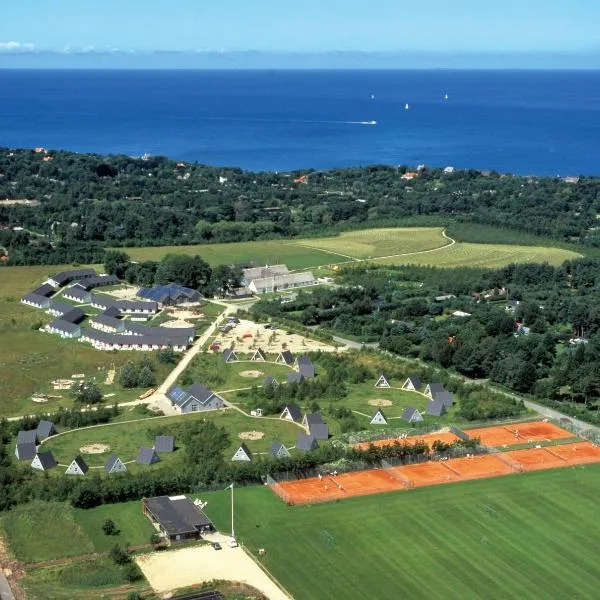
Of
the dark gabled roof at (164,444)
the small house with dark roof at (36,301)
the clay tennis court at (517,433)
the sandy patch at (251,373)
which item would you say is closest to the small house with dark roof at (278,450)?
the dark gabled roof at (164,444)

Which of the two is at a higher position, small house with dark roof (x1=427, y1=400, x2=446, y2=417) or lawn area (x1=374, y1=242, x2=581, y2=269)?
small house with dark roof (x1=427, y1=400, x2=446, y2=417)

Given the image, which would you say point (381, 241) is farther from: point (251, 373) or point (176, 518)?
point (176, 518)

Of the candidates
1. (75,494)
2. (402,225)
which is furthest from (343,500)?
(402,225)

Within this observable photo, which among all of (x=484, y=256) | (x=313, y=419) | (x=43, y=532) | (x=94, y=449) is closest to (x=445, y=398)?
(x=313, y=419)

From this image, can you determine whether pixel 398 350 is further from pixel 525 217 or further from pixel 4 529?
pixel 525 217

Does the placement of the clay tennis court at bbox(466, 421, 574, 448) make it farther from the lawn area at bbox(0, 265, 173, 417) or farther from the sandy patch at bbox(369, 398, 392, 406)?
the lawn area at bbox(0, 265, 173, 417)

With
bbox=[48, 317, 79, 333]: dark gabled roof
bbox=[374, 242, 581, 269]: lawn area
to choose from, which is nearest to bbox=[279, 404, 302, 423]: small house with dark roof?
bbox=[48, 317, 79, 333]: dark gabled roof

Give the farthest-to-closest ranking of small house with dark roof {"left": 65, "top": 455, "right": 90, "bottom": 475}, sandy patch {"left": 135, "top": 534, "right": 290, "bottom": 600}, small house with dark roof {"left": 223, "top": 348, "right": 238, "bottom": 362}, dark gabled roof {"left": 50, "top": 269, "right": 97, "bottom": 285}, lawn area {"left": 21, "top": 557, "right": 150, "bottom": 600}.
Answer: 1. dark gabled roof {"left": 50, "top": 269, "right": 97, "bottom": 285}
2. small house with dark roof {"left": 223, "top": 348, "right": 238, "bottom": 362}
3. small house with dark roof {"left": 65, "top": 455, "right": 90, "bottom": 475}
4. sandy patch {"left": 135, "top": 534, "right": 290, "bottom": 600}
5. lawn area {"left": 21, "top": 557, "right": 150, "bottom": 600}
